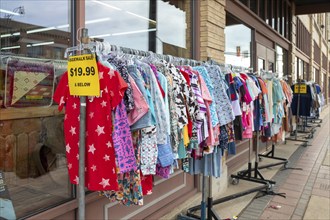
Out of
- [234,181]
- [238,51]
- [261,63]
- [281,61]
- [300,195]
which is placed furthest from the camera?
[281,61]

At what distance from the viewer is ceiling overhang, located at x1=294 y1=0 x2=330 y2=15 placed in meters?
11.9

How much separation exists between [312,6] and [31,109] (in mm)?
12117

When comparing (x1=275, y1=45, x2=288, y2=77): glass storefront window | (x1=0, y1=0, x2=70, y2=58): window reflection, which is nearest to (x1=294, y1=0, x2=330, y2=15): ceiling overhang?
(x1=275, y1=45, x2=288, y2=77): glass storefront window

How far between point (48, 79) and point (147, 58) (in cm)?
92

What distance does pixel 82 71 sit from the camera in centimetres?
173

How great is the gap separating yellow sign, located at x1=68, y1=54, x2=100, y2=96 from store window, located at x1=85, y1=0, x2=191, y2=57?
5.66ft

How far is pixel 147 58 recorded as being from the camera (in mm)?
2479

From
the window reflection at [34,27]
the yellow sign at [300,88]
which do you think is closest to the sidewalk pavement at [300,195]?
the yellow sign at [300,88]

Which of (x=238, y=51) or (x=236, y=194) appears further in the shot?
(x=238, y=51)

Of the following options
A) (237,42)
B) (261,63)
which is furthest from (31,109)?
(261,63)

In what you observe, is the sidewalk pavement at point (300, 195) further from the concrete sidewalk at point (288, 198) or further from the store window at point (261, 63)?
the store window at point (261, 63)

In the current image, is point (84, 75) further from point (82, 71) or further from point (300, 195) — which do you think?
point (300, 195)

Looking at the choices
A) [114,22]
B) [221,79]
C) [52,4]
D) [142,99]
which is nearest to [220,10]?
[114,22]

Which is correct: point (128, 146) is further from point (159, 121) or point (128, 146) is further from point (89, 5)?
point (89, 5)
